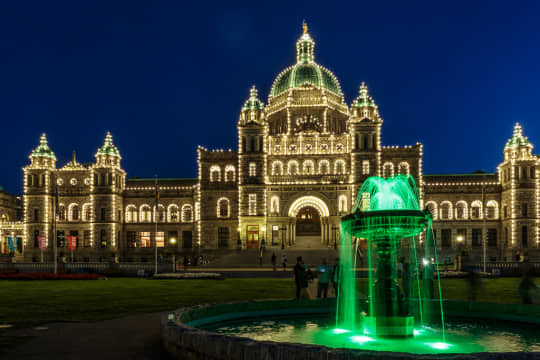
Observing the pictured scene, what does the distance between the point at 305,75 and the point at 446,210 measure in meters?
28.7

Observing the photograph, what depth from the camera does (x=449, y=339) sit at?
14398mm

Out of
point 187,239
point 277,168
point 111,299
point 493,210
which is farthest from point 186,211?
point 111,299

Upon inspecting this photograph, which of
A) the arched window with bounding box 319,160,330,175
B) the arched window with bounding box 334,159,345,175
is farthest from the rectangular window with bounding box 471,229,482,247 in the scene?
the arched window with bounding box 319,160,330,175

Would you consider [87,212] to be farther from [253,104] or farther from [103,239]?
[253,104]

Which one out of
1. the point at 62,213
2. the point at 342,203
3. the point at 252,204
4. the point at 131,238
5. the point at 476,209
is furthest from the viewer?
the point at 131,238

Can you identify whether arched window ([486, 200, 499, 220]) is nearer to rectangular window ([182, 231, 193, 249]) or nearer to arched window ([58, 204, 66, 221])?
rectangular window ([182, 231, 193, 249])

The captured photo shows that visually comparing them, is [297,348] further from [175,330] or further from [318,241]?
[318,241]

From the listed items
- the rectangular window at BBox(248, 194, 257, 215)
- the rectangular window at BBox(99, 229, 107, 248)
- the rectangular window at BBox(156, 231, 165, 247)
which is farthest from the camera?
the rectangular window at BBox(156, 231, 165, 247)

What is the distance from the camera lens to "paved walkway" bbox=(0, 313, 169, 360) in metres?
12.2

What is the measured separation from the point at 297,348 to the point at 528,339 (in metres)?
8.68

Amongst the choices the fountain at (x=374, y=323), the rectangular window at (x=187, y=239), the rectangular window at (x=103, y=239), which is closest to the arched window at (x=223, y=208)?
the rectangular window at (x=187, y=239)

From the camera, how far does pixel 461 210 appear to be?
73.9 meters

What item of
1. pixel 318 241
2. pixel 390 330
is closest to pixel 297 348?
pixel 390 330

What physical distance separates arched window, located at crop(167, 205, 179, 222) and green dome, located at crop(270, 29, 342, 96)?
23.7 meters
